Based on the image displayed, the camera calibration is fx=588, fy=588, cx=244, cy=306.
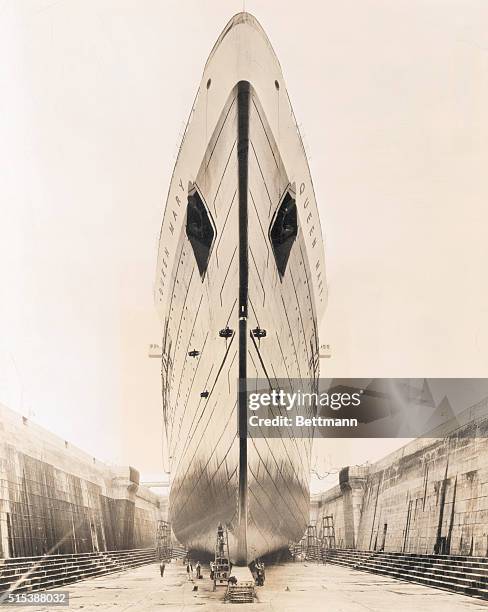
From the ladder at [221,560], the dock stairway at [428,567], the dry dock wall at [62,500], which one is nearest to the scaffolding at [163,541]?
the dry dock wall at [62,500]

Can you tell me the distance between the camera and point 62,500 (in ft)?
9.23

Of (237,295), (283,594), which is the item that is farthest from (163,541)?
(237,295)

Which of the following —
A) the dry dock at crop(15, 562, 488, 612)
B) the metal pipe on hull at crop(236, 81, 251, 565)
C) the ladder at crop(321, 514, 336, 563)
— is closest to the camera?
the dry dock at crop(15, 562, 488, 612)

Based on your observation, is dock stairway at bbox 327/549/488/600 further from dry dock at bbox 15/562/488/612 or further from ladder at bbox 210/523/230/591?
ladder at bbox 210/523/230/591

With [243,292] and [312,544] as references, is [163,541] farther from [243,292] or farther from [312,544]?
[243,292]

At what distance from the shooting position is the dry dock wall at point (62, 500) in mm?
2666

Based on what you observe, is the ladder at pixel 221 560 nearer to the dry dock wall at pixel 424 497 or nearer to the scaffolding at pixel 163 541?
the scaffolding at pixel 163 541

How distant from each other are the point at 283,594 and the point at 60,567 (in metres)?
1.00

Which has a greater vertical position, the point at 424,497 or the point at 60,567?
the point at 424,497

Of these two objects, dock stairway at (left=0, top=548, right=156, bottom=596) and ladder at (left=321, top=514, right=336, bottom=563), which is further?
ladder at (left=321, top=514, right=336, bottom=563)

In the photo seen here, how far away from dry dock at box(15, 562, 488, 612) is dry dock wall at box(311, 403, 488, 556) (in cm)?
24

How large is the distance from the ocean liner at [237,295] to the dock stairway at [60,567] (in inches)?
10.3

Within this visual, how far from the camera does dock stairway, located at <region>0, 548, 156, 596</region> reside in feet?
8.43

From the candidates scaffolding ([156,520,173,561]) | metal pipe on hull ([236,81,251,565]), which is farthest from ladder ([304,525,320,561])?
scaffolding ([156,520,173,561])
